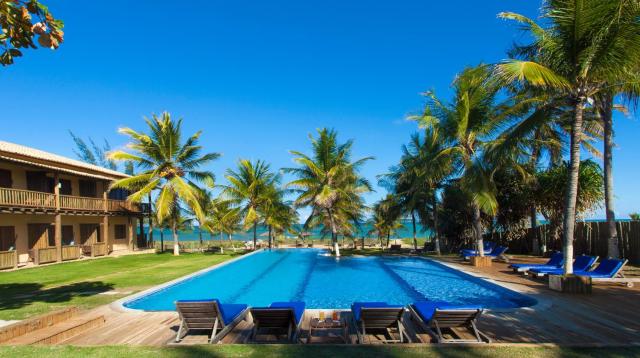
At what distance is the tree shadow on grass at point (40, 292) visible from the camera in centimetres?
888

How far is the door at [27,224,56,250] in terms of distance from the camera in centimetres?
1941

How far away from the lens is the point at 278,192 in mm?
27375

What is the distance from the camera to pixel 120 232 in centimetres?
2655

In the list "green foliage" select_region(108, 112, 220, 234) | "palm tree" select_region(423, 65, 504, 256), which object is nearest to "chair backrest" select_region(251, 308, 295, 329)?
"palm tree" select_region(423, 65, 504, 256)

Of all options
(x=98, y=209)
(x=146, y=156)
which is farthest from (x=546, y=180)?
(x=98, y=209)

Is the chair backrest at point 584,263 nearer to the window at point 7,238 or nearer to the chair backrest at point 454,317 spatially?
the chair backrest at point 454,317

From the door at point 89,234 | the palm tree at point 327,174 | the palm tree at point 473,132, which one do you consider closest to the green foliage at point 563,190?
the palm tree at point 473,132

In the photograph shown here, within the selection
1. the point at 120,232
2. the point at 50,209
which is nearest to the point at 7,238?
the point at 50,209

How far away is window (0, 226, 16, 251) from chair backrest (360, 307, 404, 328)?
19.4 m

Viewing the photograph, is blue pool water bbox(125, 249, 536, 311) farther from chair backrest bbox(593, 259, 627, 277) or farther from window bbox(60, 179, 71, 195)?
window bbox(60, 179, 71, 195)

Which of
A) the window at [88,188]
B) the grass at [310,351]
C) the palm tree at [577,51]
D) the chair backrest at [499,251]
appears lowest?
the chair backrest at [499,251]

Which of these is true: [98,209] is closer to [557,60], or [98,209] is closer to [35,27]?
[35,27]

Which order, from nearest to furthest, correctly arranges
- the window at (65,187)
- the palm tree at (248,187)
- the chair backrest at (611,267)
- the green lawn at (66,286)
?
1. the green lawn at (66,286)
2. the chair backrest at (611,267)
3. the window at (65,187)
4. the palm tree at (248,187)

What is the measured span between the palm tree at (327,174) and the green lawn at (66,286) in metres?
8.84
